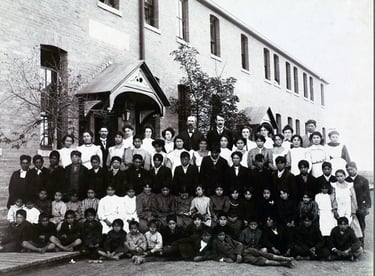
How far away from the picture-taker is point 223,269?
572 cm

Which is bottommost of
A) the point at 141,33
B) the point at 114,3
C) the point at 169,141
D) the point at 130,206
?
the point at 130,206

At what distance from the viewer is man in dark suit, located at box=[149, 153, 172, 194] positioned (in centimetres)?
715

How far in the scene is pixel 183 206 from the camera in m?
7.04

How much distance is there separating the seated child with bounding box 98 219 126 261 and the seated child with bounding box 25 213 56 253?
2.47ft

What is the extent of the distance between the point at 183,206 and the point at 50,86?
3326 mm

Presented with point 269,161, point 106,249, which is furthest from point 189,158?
point 106,249

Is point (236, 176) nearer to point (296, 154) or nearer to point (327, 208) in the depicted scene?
point (296, 154)

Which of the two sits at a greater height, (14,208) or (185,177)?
(185,177)

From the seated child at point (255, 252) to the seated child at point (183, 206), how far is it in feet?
3.03

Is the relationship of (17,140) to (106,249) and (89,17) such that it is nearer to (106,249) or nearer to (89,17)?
(106,249)

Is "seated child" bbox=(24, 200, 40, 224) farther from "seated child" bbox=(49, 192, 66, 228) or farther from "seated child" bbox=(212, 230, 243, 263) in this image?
"seated child" bbox=(212, 230, 243, 263)

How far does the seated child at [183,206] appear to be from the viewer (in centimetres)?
689

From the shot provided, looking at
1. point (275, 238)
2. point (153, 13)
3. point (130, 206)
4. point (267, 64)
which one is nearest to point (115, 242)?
point (130, 206)

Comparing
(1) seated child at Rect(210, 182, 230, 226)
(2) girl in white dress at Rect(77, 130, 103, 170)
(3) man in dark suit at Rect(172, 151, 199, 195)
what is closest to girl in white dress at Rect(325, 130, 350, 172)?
(1) seated child at Rect(210, 182, 230, 226)
